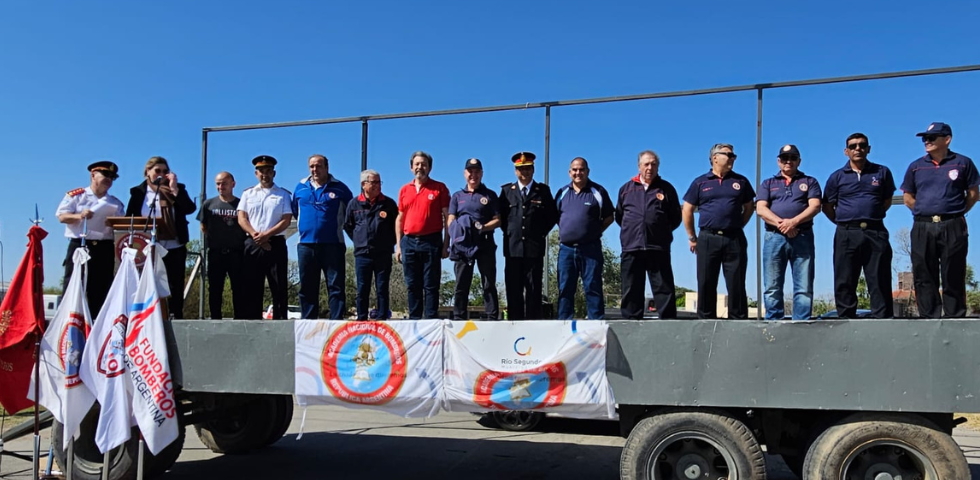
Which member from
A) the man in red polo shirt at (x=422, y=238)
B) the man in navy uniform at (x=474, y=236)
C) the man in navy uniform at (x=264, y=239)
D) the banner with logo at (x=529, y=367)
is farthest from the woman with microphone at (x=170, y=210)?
the banner with logo at (x=529, y=367)

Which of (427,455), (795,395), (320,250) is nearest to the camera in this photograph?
(795,395)

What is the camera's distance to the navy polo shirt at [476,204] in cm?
616

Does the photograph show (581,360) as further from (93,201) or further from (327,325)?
(93,201)

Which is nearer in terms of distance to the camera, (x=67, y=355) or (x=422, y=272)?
(x=67, y=355)

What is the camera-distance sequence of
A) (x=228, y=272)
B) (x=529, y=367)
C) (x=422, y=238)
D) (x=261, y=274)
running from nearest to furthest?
(x=529, y=367)
(x=422, y=238)
(x=261, y=274)
(x=228, y=272)

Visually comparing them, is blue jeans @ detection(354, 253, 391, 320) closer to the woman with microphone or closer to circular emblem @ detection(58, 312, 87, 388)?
the woman with microphone

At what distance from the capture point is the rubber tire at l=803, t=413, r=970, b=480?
14.2 ft

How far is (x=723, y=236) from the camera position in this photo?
5.56 meters

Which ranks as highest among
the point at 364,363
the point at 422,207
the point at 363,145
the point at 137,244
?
the point at 363,145

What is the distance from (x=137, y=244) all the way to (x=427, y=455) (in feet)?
12.4

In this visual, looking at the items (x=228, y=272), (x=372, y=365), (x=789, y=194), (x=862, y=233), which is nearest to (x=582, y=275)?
(x=789, y=194)

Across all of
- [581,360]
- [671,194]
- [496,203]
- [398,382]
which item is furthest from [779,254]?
[398,382]

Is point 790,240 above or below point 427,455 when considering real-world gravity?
above

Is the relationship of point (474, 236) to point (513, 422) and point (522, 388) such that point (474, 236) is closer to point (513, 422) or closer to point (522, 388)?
point (522, 388)
